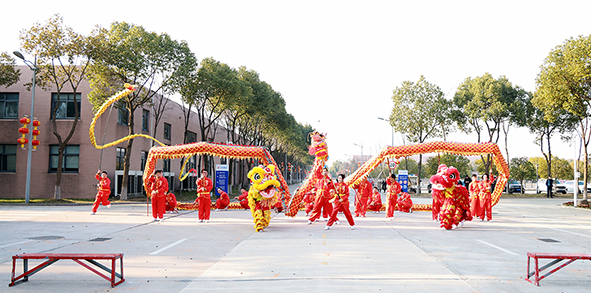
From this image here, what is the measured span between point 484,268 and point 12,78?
28853 mm

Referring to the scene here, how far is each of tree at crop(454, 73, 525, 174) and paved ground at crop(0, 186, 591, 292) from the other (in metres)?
23.7

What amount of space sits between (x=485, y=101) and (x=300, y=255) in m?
33.1

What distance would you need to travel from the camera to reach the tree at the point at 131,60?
22.8 metres

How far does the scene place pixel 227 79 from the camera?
28812 millimetres

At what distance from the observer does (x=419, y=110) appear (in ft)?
117

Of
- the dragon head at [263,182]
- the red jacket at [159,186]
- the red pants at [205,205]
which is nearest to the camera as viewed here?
the dragon head at [263,182]

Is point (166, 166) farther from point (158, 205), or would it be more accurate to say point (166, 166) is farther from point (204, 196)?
point (204, 196)

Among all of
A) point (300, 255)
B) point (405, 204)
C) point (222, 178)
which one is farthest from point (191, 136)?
point (300, 255)

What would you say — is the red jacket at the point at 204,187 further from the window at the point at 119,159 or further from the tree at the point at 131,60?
the window at the point at 119,159

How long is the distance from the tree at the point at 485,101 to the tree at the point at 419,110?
6.47 ft

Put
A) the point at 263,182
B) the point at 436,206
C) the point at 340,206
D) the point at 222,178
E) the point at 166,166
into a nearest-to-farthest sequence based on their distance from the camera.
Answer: the point at 263,182, the point at 340,206, the point at 436,206, the point at 222,178, the point at 166,166

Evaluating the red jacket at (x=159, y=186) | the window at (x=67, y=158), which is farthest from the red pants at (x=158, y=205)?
the window at (x=67, y=158)

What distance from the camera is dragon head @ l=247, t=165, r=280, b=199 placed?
1143cm

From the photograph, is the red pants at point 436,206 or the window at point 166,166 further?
the window at point 166,166
